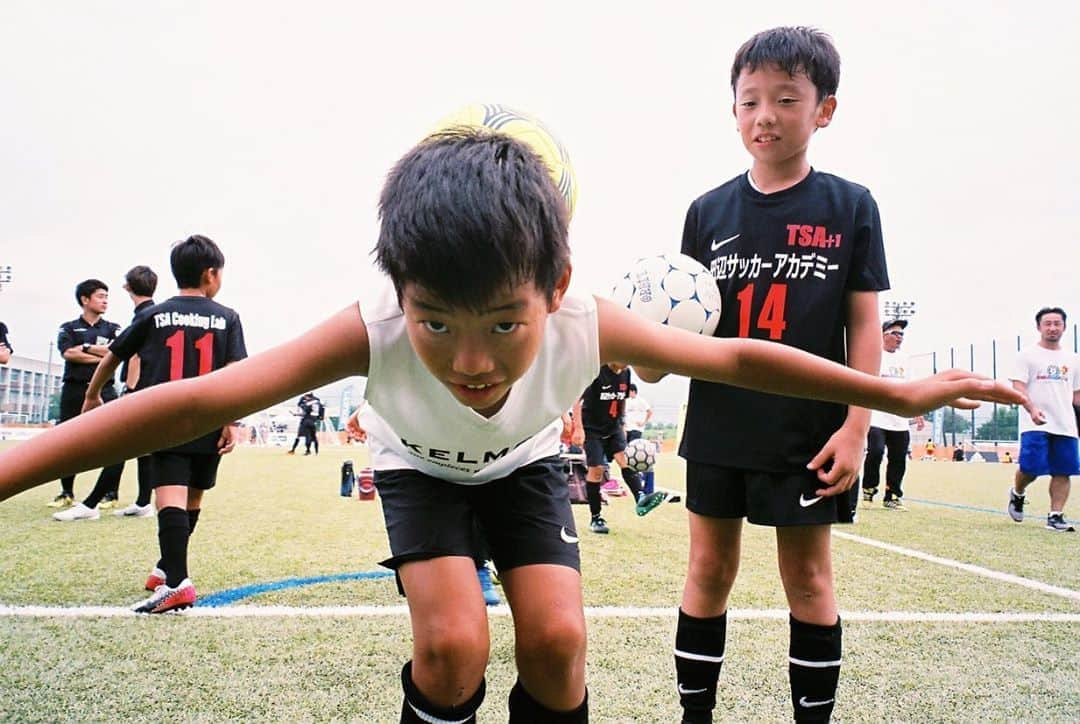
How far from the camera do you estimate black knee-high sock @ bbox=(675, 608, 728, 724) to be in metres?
2.73

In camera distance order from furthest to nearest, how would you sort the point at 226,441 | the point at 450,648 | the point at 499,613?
the point at 226,441
the point at 499,613
the point at 450,648

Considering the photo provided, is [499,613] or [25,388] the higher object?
[25,388]

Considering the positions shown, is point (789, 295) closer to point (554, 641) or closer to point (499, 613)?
point (554, 641)

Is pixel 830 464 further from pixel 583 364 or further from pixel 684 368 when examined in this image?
pixel 583 364

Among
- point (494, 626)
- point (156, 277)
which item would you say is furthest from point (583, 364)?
point (156, 277)

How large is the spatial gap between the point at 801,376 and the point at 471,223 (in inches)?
36.6

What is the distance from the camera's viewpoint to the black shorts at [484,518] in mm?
2182

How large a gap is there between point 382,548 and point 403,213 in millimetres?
5425

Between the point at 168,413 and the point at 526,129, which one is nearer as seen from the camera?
the point at 168,413

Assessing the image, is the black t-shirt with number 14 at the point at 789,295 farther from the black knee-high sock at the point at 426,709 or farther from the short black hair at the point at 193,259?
the short black hair at the point at 193,259

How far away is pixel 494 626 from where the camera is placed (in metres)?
4.10

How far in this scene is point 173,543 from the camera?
455 centimetres

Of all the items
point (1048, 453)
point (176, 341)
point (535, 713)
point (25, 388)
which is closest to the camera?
point (535, 713)

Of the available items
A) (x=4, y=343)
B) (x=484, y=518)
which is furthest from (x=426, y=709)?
(x=4, y=343)
